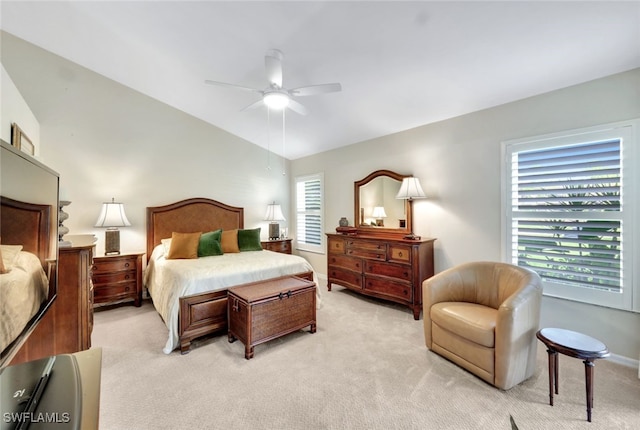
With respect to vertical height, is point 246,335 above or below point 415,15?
below

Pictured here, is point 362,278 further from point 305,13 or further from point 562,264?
point 305,13

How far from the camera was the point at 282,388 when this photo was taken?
206 cm

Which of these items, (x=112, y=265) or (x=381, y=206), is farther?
(x=381, y=206)

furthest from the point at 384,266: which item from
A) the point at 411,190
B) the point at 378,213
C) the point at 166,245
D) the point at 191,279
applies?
the point at 166,245

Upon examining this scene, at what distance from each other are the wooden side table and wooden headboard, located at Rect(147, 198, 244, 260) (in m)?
4.50

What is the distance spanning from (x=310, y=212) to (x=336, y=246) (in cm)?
135

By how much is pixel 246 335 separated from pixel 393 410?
54.3 inches

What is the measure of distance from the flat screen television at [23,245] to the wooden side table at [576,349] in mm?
2804

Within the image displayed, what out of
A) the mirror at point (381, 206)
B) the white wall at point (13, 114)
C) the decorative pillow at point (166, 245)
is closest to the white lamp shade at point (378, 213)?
the mirror at point (381, 206)

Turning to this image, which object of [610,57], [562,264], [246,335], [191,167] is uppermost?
[610,57]

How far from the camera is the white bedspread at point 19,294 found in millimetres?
933

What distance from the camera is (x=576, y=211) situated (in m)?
2.54

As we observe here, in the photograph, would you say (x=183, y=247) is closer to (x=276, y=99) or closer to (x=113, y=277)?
(x=113, y=277)

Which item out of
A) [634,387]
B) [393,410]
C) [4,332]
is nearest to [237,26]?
[4,332]
